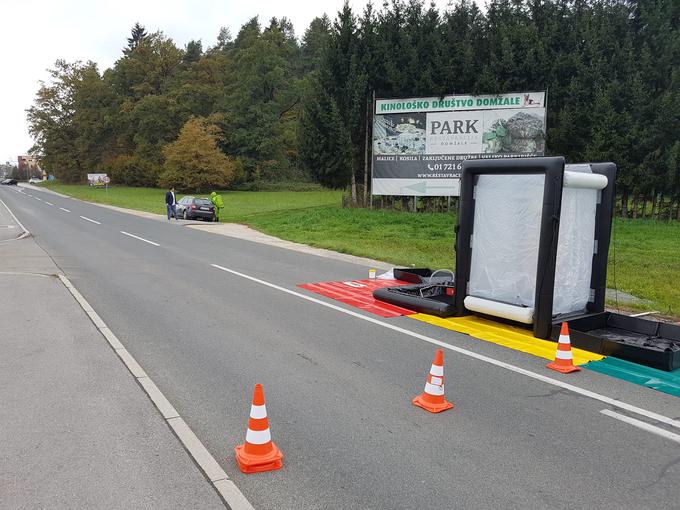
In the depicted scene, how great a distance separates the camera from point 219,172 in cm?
6031

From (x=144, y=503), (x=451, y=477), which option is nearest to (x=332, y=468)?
(x=451, y=477)

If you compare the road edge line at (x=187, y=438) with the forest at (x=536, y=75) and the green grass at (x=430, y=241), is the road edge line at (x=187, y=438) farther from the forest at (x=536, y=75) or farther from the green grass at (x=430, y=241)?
the forest at (x=536, y=75)

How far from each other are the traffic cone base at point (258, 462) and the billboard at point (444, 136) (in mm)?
23138

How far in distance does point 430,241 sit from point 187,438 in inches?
623

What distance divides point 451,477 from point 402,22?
98.1ft

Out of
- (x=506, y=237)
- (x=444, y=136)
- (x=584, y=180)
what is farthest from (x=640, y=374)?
(x=444, y=136)

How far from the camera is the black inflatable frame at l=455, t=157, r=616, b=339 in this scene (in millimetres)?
6926

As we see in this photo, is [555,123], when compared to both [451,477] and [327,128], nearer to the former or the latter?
[327,128]

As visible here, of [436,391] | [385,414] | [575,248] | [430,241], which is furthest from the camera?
[430,241]

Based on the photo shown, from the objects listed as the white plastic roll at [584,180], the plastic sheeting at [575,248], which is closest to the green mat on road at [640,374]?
the plastic sheeting at [575,248]

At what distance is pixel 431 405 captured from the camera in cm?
487

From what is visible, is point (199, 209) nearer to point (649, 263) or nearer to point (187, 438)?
point (649, 263)

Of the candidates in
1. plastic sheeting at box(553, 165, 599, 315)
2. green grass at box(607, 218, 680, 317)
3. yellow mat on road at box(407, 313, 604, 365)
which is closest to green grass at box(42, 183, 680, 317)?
green grass at box(607, 218, 680, 317)

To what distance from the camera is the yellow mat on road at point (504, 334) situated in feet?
21.7
